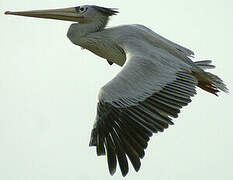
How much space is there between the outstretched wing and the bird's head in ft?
7.38

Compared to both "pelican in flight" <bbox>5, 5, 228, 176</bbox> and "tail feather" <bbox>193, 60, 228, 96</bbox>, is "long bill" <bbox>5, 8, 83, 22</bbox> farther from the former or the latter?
"tail feather" <bbox>193, 60, 228, 96</bbox>

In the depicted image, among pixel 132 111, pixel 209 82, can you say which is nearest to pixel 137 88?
pixel 132 111

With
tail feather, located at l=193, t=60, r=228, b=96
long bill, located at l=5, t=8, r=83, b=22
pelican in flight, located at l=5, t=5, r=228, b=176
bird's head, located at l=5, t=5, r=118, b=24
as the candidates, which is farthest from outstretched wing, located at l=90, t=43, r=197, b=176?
long bill, located at l=5, t=8, r=83, b=22

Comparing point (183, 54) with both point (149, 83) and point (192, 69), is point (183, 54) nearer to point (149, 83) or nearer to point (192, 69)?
point (192, 69)

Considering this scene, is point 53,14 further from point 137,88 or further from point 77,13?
point 137,88

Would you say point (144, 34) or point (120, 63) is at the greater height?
point (144, 34)

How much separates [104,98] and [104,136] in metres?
0.49

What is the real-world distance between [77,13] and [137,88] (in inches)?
116

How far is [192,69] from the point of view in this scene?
10.6 metres

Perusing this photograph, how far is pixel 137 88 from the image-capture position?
9375 millimetres

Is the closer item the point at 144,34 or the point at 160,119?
the point at 160,119

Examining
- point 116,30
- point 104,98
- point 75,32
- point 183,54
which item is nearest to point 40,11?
point 75,32

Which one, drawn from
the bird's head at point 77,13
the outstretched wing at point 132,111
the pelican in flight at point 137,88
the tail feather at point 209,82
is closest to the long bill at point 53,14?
the bird's head at point 77,13

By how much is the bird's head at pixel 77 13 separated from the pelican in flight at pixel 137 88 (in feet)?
1.05
